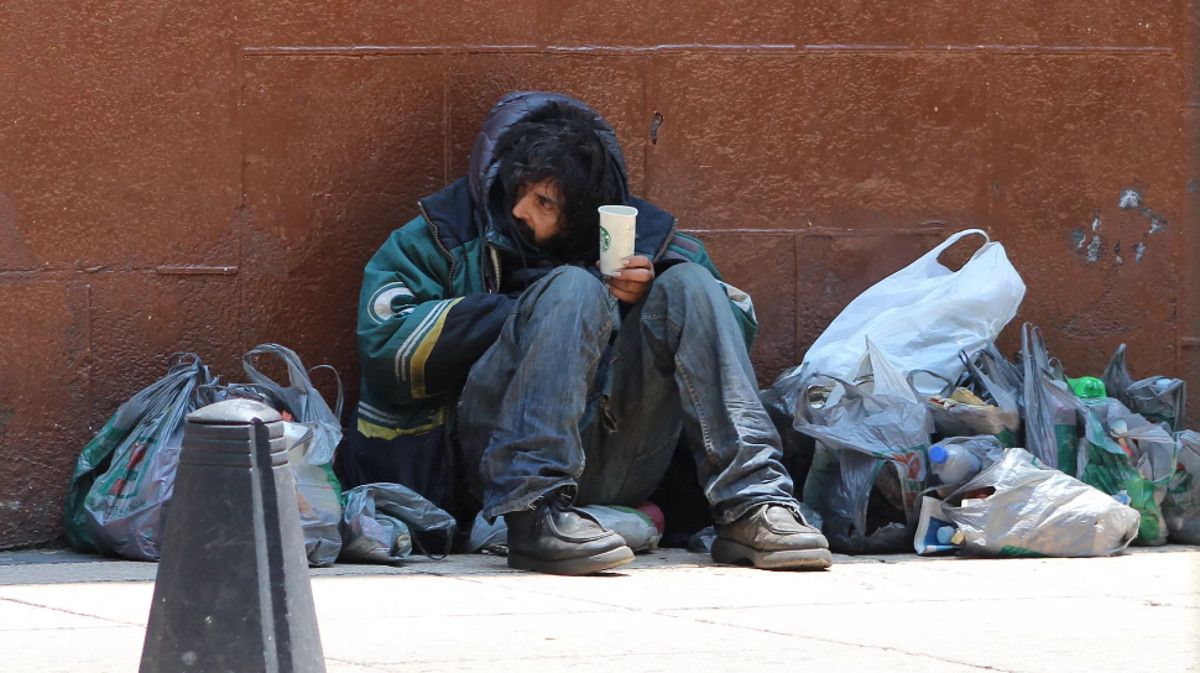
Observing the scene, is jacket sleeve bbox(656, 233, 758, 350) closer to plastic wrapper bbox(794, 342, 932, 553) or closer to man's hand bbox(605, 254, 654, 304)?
man's hand bbox(605, 254, 654, 304)

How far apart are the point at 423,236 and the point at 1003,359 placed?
180 cm

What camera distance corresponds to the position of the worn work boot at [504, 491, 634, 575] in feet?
13.7

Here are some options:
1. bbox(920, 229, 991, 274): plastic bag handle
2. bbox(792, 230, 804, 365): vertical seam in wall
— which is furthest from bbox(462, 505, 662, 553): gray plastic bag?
bbox(920, 229, 991, 274): plastic bag handle

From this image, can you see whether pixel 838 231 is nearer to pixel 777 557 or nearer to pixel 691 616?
pixel 777 557

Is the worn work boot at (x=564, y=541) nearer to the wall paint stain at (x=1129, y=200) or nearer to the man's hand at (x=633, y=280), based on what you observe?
the man's hand at (x=633, y=280)

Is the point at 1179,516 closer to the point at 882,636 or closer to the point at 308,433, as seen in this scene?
the point at 882,636

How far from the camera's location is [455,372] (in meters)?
4.62

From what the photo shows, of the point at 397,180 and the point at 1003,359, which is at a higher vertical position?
the point at 397,180

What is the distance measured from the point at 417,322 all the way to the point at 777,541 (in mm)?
1115

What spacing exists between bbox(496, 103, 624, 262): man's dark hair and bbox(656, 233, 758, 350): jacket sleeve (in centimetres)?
22

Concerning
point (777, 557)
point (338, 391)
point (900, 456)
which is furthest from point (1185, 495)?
point (338, 391)

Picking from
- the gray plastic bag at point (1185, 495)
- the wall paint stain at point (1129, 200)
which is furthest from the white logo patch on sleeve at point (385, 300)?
the wall paint stain at point (1129, 200)

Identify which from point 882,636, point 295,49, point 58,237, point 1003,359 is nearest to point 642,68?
point 295,49

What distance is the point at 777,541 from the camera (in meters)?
4.27
